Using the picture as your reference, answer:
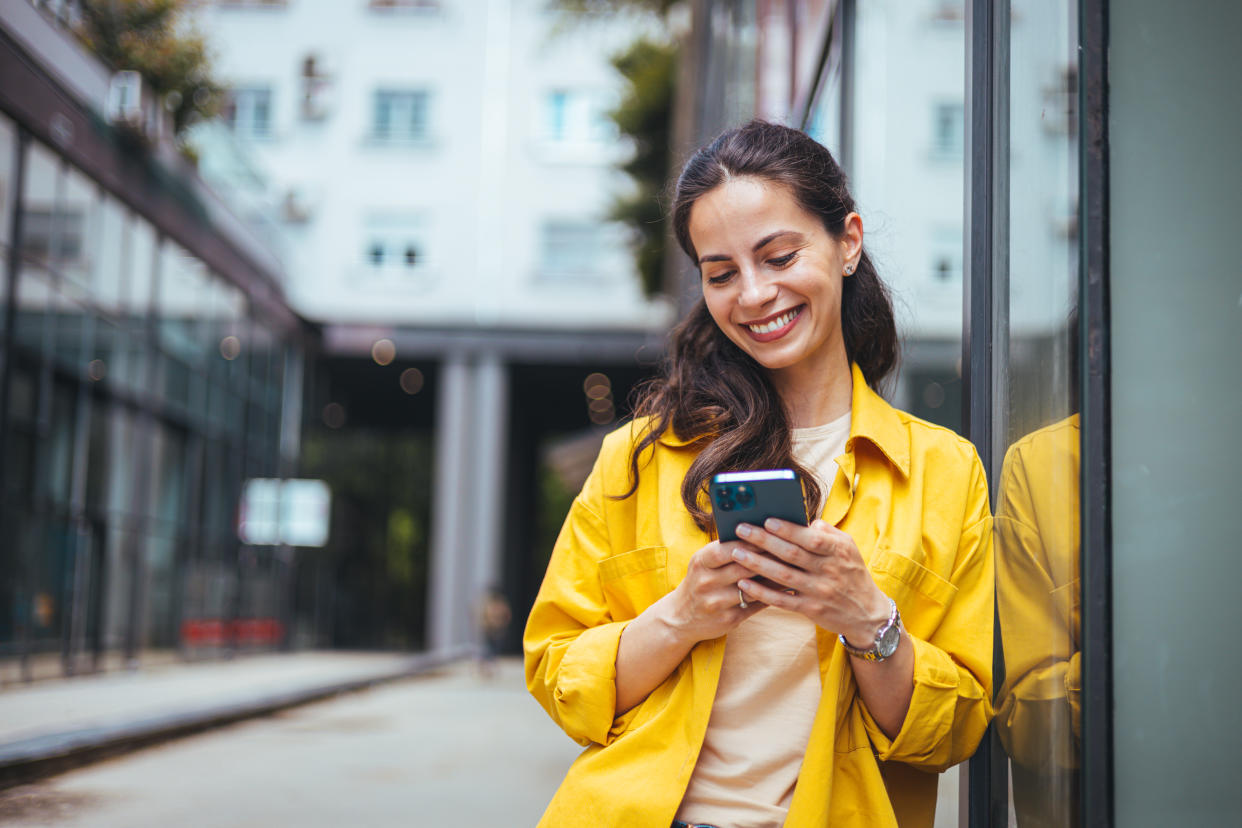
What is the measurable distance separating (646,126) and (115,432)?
10.8 metres

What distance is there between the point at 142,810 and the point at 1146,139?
6683mm

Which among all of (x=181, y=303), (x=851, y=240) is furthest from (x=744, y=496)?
(x=181, y=303)

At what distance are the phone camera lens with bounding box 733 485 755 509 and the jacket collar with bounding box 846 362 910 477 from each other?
44 cm

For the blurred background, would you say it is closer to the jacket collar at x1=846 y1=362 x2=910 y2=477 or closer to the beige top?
the jacket collar at x1=846 y1=362 x2=910 y2=477

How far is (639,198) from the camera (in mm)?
22469

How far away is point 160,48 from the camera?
55.1ft

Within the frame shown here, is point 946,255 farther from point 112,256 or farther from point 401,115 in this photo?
point 401,115

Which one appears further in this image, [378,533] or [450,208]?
[378,533]

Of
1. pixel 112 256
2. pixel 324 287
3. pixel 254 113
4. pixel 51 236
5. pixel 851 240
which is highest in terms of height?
pixel 254 113

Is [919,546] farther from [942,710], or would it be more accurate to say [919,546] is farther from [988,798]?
[988,798]

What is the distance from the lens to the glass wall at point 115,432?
1409 centimetres

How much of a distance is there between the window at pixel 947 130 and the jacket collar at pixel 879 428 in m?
1.24

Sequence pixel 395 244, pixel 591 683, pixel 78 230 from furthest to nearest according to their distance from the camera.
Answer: pixel 395 244, pixel 78 230, pixel 591 683

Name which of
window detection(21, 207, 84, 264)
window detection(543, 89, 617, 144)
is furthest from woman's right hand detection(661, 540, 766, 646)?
window detection(543, 89, 617, 144)
